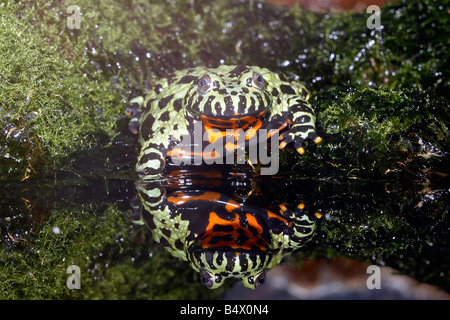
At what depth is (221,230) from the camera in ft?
8.79

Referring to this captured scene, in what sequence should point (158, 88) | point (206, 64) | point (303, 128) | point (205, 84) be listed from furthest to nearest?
point (206, 64) < point (158, 88) < point (303, 128) < point (205, 84)

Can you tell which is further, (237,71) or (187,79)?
(187,79)

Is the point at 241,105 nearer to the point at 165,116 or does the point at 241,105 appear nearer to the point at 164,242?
the point at 165,116

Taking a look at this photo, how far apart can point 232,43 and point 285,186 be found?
7.11 feet

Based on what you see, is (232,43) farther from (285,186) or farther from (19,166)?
(19,166)

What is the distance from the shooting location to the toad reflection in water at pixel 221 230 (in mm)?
2340

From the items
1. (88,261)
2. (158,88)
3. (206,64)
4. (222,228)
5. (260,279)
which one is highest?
(206,64)

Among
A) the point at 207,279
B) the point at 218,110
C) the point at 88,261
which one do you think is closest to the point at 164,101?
the point at 218,110

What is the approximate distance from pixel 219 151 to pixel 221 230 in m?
1.20

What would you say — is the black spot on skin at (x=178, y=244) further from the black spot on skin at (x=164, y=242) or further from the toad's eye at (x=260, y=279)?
the toad's eye at (x=260, y=279)

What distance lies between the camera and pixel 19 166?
3.67 metres

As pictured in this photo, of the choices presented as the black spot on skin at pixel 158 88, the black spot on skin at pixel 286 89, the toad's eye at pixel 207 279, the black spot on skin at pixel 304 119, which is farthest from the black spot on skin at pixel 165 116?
the toad's eye at pixel 207 279
